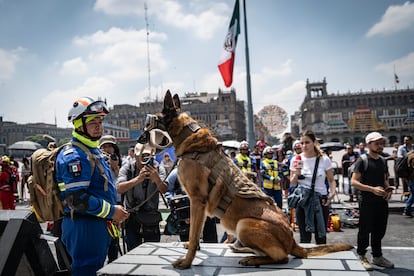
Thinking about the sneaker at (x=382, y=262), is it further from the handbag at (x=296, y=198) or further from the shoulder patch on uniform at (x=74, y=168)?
the shoulder patch on uniform at (x=74, y=168)

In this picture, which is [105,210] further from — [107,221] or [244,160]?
[244,160]

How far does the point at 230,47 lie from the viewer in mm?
14094

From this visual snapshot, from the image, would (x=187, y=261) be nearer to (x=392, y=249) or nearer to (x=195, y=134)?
(x=195, y=134)

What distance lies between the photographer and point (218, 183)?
3.02 m

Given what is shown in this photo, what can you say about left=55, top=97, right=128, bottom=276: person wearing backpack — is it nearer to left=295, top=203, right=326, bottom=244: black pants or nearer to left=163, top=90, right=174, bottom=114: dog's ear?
left=163, top=90, right=174, bottom=114: dog's ear

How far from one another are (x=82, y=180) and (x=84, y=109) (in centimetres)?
64

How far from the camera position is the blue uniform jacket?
275cm

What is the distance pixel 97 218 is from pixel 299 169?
3.72m

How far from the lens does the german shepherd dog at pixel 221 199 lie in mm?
2889

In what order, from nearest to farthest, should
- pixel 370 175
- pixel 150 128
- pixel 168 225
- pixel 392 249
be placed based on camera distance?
pixel 150 128 < pixel 168 225 < pixel 370 175 < pixel 392 249

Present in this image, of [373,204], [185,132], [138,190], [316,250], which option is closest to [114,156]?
[138,190]

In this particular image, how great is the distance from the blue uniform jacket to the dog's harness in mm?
793

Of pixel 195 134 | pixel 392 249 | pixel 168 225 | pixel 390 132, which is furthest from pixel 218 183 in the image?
pixel 390 132

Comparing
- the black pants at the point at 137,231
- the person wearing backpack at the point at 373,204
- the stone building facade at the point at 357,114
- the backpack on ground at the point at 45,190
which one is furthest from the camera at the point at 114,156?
the stone building facade at the point at 357,114
